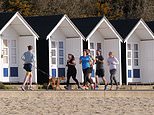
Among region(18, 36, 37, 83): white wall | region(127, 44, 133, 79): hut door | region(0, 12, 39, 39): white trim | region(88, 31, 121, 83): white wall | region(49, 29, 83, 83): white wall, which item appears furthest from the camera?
region(127, 44, 133, 79): hut door

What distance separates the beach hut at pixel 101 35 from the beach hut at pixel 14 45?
11.2 ft

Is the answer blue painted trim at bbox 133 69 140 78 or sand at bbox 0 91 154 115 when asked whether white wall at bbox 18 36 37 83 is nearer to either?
blue painted trim at bbox 133 69 140 78

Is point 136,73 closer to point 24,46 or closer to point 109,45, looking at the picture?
point 109,45

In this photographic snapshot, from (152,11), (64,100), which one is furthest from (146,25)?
(152,11)

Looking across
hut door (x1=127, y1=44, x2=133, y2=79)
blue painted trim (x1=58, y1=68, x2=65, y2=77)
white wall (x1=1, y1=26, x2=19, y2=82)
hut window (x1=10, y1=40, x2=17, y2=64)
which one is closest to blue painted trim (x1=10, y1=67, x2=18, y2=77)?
white wall (x1=1, y1=26, x2=19, y2=82)

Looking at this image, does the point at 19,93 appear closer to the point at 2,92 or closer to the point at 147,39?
the point at 2,92

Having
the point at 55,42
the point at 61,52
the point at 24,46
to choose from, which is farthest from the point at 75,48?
the point at 24,46

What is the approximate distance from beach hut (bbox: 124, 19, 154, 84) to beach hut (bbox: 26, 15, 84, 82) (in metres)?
3.82

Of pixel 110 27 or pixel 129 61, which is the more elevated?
pixel 110 27

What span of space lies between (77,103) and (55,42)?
1565cm

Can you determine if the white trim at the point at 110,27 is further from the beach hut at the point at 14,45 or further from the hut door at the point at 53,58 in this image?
the beach hut at the point at 14,45

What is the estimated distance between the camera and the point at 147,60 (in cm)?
4294

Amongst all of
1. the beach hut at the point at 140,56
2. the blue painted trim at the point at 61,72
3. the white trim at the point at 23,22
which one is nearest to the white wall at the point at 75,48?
the blue painted trim at the point at 61,72

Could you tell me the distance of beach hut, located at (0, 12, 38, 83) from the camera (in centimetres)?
3718
